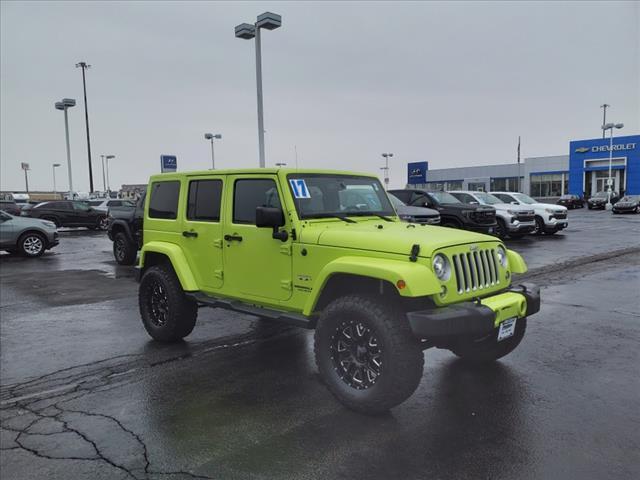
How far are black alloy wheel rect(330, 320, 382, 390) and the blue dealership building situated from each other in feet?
185

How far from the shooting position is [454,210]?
16.7 m

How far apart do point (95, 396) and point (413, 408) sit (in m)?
2.77

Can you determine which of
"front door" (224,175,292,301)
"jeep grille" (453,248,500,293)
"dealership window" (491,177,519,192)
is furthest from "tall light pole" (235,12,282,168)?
"dealership window" (491,177,519,192)

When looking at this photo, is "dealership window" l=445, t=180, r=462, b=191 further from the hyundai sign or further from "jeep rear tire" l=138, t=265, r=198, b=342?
"jeep rear tire" l=138, t=265, r=198, b=342

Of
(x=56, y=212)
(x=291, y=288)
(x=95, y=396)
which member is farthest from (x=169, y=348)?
(x=56, y=212)

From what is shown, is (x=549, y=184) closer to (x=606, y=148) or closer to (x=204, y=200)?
(x=606, y=148)

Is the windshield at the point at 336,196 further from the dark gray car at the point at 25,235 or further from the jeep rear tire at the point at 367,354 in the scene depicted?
the dark gray car at the point at 25,235

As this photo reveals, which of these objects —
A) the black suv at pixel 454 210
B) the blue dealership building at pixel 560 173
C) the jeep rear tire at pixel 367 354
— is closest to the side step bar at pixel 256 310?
the jeep rear tire at pixel 367 354

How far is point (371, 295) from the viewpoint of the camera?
4191 millimetres

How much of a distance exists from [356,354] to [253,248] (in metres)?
1.48

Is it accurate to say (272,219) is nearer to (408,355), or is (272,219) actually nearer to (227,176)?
(227,176)

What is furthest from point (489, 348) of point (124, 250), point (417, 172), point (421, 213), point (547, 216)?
point (417, 172)

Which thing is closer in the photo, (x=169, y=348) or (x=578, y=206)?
(x=169, y=348)

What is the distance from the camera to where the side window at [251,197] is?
496cm
